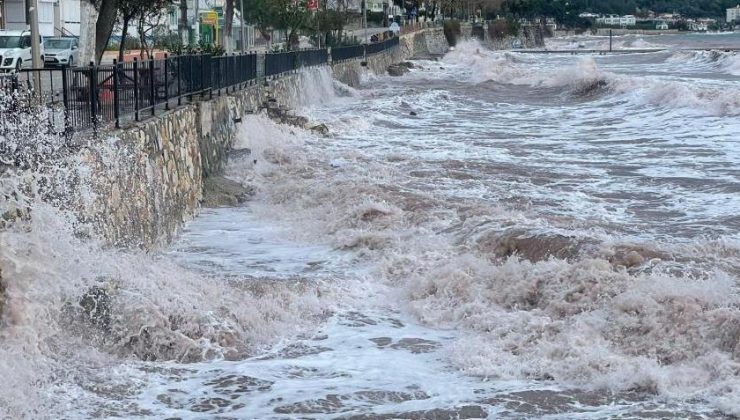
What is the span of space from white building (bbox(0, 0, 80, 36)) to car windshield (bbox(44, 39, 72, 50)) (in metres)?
19.4

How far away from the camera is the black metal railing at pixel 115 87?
11648 millimetres

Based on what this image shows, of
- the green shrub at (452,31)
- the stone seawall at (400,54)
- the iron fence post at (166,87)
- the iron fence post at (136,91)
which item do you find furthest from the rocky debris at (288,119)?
the green shrub at (452,31)

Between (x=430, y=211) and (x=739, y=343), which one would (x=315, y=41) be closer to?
(x=430, y=211)

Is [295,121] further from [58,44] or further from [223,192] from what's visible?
[58,44]

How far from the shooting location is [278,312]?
1057 cm

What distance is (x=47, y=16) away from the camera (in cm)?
6294

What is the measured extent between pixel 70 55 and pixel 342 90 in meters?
12.6

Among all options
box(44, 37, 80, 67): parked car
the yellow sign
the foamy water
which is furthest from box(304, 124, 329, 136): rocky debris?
the yellow sign

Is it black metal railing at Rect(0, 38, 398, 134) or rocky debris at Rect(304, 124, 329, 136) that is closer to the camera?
black metal railing at Rect(0, 38, 398, 134)

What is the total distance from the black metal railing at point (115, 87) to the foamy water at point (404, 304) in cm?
168

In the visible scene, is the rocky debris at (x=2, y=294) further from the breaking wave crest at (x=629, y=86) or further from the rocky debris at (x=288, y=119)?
the breaking wave crest at (x=629, y=86)

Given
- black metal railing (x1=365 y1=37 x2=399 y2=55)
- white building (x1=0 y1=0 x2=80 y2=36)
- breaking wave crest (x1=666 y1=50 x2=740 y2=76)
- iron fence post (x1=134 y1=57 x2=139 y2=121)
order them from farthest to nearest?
breaking wave crest (x1=666 y1=50 x2=740 y2=76) < black metal railing (x1=365 y1=37 x2=399 y2=55) < white building (x1=0 y1=0 x2=80 y2=36) < iron fence post (x1=134 y1=57 x2=139 y2=121)

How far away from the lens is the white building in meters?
59.9

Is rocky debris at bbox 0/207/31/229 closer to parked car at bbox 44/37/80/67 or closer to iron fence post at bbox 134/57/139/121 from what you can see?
iron fence post at bbox 134/57/139/121
